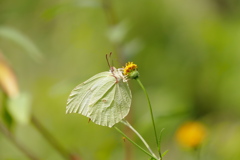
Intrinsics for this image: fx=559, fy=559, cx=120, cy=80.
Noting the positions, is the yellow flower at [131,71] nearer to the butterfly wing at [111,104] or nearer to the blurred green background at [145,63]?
the butterfly wing at [111,104]

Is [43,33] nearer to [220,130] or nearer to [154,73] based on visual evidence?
[154,73]

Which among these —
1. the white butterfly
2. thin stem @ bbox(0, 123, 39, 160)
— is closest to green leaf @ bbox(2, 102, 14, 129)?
thin stem @ bbox(0, 123, 39, 160)

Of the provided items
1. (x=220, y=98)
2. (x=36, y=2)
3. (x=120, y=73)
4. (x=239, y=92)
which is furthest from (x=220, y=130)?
(x=36, y=2)

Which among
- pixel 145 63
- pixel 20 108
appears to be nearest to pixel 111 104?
pixel 20 108

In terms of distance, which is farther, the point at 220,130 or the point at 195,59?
the point at 195,59

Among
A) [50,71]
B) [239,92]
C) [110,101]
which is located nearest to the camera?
[110,101]

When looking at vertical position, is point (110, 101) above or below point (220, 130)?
above

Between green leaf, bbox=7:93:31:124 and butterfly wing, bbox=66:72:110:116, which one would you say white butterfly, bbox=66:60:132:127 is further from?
green leaf, bbox=7:93:31:124

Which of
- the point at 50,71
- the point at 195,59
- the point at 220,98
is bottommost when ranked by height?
the point at 220,98
